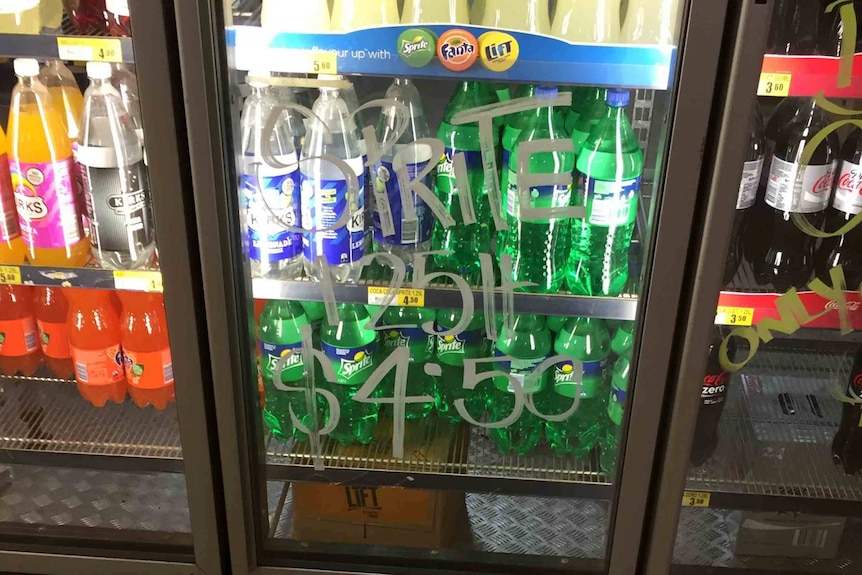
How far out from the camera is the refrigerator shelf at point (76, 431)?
1.64m

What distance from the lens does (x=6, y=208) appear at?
1554mm

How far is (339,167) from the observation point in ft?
4.68

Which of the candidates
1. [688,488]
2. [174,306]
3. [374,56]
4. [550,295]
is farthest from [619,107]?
[174,306]

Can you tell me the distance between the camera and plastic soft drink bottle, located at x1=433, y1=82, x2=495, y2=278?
148 centimetres

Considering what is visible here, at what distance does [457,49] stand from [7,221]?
93 cm

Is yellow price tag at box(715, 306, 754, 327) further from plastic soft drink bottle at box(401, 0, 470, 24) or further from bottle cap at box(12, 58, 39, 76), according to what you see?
bottle cap at box(12, 58, 39, 76)

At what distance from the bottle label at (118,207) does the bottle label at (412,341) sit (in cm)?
51

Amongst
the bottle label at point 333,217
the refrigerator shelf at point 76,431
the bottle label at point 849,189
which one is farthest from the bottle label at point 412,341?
the bottle label at point 849,189

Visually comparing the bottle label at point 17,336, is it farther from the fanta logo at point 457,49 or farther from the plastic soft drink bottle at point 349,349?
the fanta logo at point 457,49

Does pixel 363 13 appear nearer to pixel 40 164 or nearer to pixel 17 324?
pixel 40 164

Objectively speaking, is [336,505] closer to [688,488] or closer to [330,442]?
[330,442]

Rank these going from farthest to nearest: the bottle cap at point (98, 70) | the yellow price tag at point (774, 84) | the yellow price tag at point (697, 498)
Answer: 1. the yellow price tag at point (697, 498)
2. the bottle cap at point (98, 70)
3. the yellow price tag at point (774, 84)

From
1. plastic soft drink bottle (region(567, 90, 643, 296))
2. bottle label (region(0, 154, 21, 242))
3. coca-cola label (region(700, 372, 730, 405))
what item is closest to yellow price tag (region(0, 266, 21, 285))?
bottle label (region(0, 154, 21, 242))

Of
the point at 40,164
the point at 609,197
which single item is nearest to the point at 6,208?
the point at 40,164
